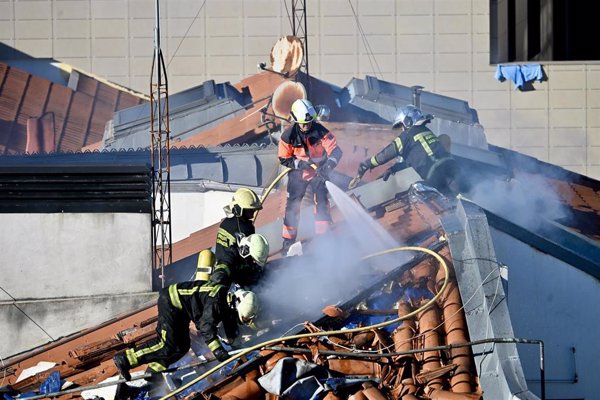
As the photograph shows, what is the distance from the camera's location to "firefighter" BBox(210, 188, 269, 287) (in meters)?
11.3

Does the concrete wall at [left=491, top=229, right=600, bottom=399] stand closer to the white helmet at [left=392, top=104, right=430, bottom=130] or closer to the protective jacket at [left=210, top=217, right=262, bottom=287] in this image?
the white helmet at [left=392, top=104, right=430, bottom=130]

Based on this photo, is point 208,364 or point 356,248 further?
point 356,248

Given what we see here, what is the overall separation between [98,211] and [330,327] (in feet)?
12.7

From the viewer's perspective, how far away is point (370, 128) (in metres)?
20.2

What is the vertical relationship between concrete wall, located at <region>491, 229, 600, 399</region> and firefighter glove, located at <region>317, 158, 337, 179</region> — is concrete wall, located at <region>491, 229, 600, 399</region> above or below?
below

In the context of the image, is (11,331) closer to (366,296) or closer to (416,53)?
(366,296)

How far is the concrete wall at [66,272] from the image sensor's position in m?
14.5

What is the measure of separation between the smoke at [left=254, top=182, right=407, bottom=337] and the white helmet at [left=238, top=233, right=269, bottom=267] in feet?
2.76

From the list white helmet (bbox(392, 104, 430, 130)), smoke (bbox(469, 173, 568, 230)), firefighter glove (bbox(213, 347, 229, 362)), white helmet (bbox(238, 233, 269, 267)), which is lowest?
firefighter glove (bbox(213, 347, 229, 362))

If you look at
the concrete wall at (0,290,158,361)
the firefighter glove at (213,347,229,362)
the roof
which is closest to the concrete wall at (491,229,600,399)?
the concrete wall at (0,290,158,361)

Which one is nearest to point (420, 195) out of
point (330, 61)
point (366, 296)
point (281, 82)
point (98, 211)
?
point (366, 296)

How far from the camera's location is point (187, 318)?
427 inches

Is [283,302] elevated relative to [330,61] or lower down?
lower down

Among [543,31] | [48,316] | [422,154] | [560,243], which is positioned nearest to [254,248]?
[48,316]
